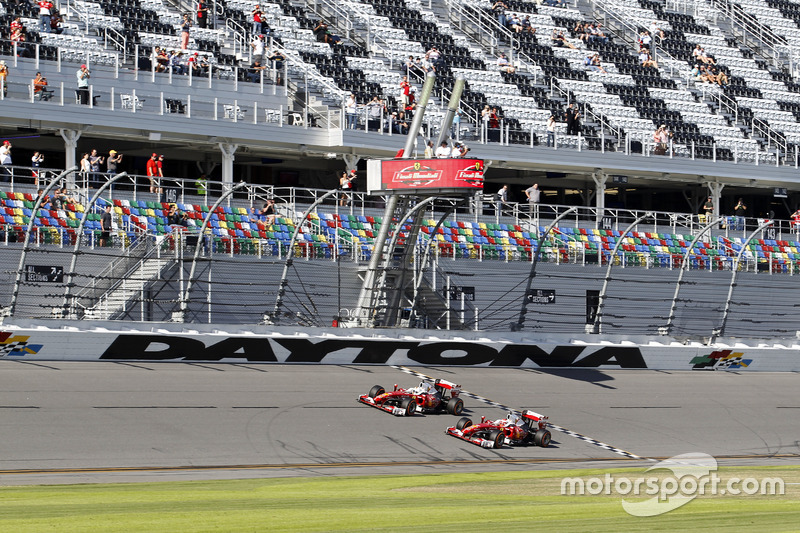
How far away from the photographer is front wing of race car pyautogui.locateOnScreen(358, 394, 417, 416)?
1769 cm

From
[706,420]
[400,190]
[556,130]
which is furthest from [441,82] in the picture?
[706,420]

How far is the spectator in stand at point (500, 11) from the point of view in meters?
41.5

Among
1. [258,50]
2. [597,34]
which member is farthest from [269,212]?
[597,34]

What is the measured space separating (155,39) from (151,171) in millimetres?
6537

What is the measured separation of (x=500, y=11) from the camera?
42.1 meters

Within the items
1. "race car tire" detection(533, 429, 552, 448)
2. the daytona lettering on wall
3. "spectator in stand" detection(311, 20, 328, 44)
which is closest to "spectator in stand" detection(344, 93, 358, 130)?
"spectator in stand" detection(311, 20, 328, 44)

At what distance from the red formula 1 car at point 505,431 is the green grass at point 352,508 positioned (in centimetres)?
283

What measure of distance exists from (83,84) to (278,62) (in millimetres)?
6522

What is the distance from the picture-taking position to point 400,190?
21.5 meters

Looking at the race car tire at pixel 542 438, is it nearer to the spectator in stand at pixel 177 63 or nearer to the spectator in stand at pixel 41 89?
the spectator in stand at pixel 41 89

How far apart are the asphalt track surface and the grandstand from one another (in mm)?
1537

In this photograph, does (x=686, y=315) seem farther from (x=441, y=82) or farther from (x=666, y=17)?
(x=666, y=17)

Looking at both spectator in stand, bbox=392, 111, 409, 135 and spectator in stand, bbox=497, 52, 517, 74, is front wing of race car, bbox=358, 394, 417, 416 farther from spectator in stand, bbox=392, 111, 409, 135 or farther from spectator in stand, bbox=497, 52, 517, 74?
spectator in stand, bbox=497, 52, 517, 74

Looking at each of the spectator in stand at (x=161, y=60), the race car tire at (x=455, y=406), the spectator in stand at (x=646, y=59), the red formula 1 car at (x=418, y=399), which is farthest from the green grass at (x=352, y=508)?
the spectator in stand at (x=646, y=59)
